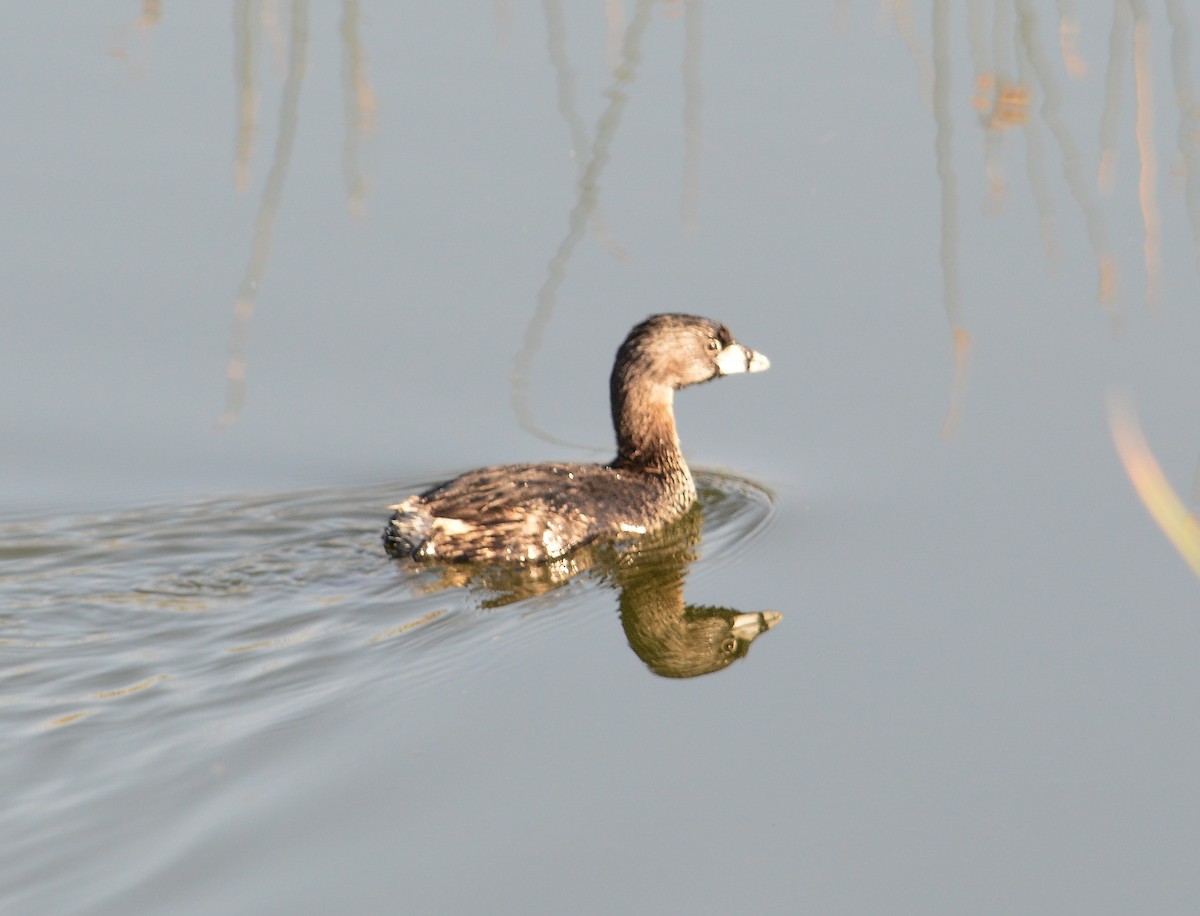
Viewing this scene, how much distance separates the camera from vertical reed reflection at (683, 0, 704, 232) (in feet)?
34.2

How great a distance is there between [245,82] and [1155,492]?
5546mm

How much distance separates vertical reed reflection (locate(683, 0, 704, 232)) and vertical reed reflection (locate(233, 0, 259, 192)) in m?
2.45

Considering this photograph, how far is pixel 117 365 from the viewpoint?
938 centimetres

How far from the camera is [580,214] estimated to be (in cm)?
1042

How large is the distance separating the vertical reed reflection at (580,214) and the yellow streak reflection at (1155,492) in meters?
2.57

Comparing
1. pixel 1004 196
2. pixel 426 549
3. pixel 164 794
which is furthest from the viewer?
pixel 1004 196

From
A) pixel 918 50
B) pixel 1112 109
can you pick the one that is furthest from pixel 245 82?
pixel 1112 109

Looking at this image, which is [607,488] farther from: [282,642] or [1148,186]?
[1148,186]

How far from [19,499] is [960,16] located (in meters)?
6.41

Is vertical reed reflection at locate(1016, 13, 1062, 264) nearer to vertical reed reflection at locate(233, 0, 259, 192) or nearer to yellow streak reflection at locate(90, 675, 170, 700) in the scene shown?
vertical reed reflection at locate(233, 0, 259, 192)

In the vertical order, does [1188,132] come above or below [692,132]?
below

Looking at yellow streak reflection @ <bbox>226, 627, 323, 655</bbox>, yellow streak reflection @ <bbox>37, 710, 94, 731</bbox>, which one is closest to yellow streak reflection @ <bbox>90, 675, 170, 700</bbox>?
yellow streak reflection @ <bbox>37, 710, 94, 731</bbox>

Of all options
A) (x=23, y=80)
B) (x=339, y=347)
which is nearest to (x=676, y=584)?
(x=339, y=347)

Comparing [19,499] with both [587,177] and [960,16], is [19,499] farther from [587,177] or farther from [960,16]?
[960,16]
